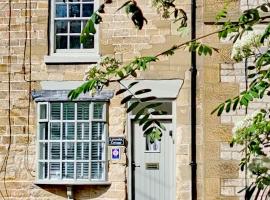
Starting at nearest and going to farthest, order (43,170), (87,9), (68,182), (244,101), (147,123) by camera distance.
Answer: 1. (244,101)
2. (147,123)
3. (68,182)
4. (43,170)
5. (87,9)

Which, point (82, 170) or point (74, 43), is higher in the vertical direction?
point (74, 43)

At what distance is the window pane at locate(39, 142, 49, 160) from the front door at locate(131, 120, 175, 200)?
162 centimetres

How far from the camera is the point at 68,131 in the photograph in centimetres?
1146

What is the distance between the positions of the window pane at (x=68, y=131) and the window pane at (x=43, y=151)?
39cm

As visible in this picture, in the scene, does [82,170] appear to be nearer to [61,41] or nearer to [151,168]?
[151,168]

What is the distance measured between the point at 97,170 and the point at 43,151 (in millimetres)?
1077

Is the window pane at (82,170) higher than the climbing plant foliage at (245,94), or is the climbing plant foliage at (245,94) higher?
the climbing plant foliage at (245,94)

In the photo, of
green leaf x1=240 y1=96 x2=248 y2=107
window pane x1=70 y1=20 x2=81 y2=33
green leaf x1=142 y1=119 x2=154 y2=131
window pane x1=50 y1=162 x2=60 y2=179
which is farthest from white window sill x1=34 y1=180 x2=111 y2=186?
green leaf x1=240 y1=96 x2=248 y2=107

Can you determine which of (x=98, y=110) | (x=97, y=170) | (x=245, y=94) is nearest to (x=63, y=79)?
(x=98, y=110)

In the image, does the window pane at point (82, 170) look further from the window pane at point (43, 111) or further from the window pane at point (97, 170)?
the window pane at point (43, 111)

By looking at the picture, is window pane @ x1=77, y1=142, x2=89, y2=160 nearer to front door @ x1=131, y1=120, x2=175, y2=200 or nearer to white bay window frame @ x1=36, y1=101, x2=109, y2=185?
white bay window frame @ x1=36, y1=101, x2=109, y2=185

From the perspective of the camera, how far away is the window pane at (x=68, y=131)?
11428 millimetres

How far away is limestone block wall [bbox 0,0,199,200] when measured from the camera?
37.0 feet

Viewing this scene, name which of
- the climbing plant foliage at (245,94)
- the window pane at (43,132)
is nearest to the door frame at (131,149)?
the window pane at (43,132)
